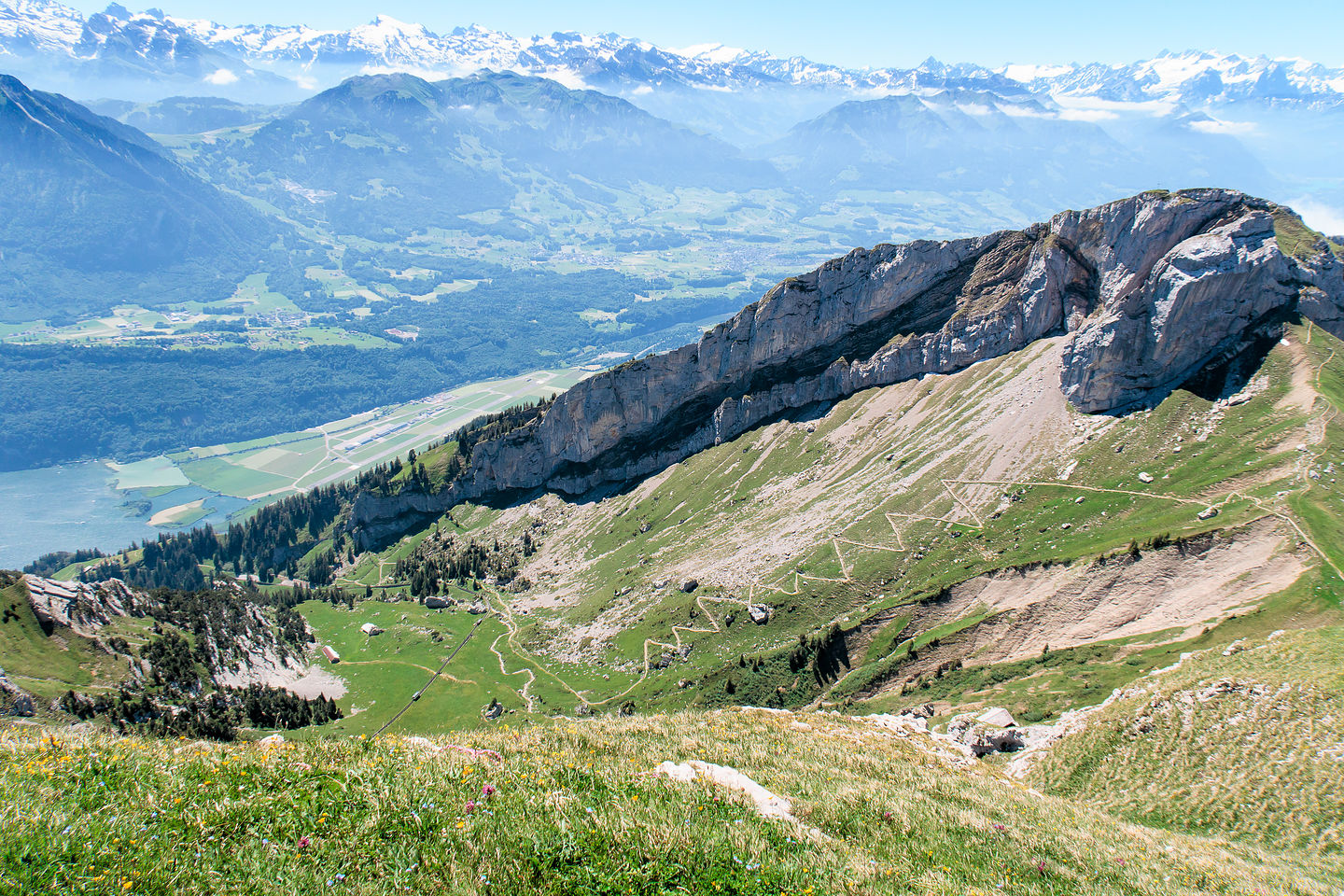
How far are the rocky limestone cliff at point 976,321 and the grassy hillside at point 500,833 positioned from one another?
97402 millimetres

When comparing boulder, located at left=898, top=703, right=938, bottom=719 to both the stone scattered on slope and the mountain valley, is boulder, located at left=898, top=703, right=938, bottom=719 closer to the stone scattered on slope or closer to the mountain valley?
the mountain valley

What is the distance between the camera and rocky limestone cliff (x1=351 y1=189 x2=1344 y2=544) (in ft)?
309

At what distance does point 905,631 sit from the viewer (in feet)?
259

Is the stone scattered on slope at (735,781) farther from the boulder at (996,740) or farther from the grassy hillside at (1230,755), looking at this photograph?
the boulder at (996,740)

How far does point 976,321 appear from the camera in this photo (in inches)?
5285

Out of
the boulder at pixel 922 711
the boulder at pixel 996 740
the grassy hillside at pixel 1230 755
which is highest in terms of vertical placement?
the grassy hillside at pixel 1230 755

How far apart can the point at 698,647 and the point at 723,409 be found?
8032 centimetres

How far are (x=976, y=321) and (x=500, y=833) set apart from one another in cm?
14290

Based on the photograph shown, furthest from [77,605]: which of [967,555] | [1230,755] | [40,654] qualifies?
[1230,755]

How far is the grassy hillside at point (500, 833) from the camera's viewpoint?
11.3 m

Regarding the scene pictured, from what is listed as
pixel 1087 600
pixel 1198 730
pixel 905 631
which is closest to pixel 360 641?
pixel 905 631

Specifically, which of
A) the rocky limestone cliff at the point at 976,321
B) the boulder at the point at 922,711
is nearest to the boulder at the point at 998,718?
the boulder at the point at 922,711

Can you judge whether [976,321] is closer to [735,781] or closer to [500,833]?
[735,781]

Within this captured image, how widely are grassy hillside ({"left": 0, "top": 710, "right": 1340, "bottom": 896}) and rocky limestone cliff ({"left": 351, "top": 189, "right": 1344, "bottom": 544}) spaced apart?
320 feet
